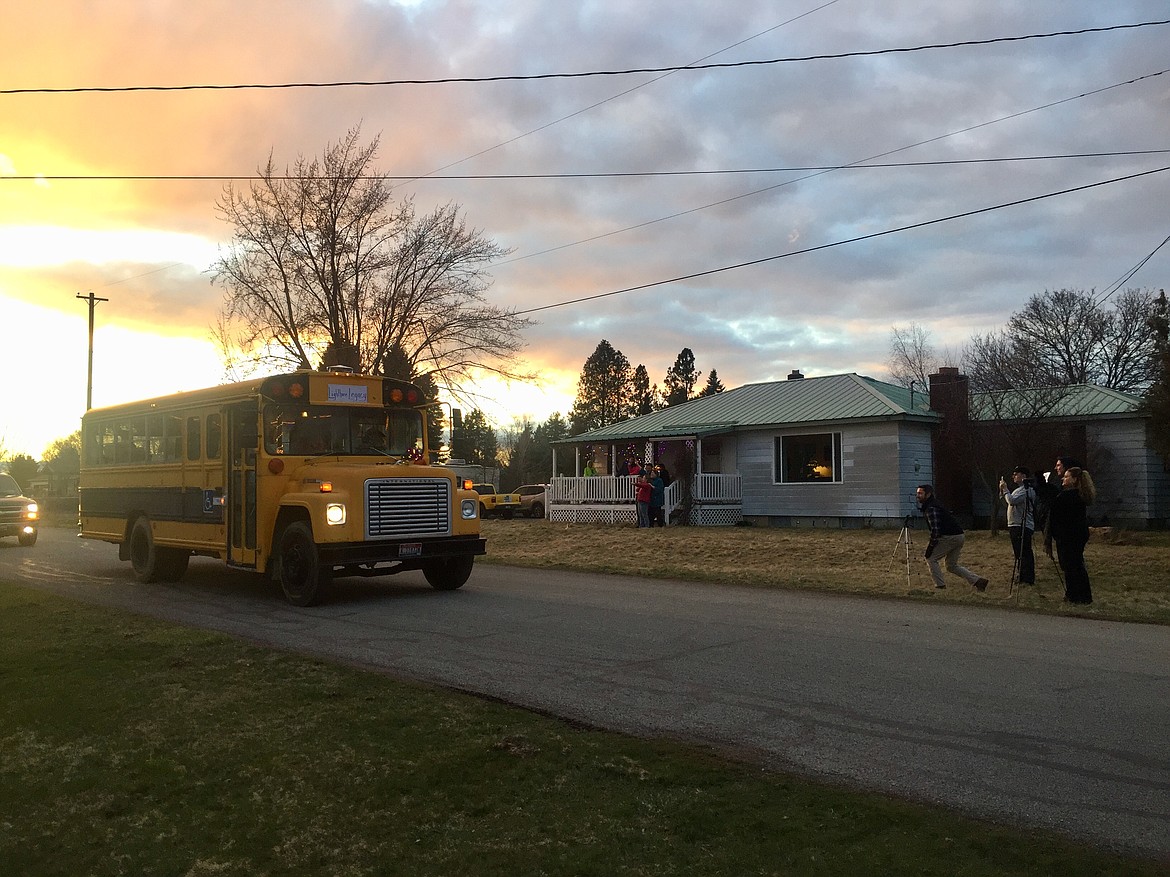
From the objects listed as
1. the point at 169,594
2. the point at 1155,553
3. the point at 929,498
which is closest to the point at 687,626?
the point at 929,498

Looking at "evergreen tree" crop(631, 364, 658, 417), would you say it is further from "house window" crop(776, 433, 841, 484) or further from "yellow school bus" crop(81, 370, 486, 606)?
"yellow school bus" crop(81, 370, 486, 606)

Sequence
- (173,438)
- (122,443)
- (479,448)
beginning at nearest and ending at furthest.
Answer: (173,438) → (122,443) → (479,448)

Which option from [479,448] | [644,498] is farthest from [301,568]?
[479,448]

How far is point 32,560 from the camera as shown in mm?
19469

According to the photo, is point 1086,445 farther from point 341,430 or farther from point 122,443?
point 122,443

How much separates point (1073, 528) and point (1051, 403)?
12910 millimetres

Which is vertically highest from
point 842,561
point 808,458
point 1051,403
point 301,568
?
point 1051,403

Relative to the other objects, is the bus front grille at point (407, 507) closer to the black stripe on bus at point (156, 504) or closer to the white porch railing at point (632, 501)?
the black stripe on bus at point (156, 504)

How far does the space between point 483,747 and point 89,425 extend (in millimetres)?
13949

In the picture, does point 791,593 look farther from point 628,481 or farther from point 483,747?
point 628,481

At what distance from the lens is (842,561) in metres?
17.5

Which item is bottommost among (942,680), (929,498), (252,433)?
(942,680)

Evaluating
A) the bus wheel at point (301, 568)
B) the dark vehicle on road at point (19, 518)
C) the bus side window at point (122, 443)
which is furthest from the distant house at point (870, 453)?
the bus wheel at point (301, 568)

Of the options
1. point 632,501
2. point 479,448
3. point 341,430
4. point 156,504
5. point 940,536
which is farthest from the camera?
point 479,448
